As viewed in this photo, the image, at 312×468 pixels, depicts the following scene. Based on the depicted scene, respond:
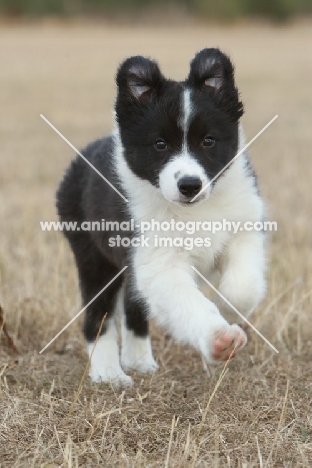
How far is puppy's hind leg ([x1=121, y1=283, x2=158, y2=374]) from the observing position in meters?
4.56

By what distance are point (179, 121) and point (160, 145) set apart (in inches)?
6.5

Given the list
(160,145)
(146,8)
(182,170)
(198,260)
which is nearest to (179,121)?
(160,145)

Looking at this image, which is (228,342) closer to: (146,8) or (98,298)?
(98,298)

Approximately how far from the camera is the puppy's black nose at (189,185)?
357cm

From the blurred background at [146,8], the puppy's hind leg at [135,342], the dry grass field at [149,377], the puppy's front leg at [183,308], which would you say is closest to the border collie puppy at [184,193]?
the puppy's front leg at [183,308]

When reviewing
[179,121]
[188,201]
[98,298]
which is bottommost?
[98,298]

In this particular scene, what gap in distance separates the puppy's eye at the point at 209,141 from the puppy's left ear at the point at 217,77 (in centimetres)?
22

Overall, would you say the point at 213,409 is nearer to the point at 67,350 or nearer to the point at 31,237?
the point at 67,350

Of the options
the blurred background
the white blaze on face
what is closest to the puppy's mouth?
the white blaze on face

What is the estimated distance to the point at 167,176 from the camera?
145 inches

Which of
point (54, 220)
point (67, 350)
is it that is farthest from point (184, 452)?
point (54, 220)

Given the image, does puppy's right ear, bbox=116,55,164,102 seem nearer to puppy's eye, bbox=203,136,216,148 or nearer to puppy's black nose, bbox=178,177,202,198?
puppy's eye, bbox=203,136,216,148

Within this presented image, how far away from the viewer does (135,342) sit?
4672 millimetres

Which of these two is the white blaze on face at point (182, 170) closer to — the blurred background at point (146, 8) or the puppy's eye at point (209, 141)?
the puppy's eye at point (209, 141)
